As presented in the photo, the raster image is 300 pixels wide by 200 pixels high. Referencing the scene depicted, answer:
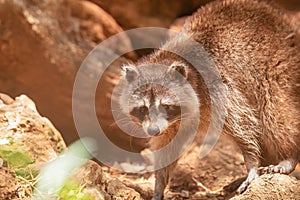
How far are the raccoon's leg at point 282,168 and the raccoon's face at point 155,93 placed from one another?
3.12 ft

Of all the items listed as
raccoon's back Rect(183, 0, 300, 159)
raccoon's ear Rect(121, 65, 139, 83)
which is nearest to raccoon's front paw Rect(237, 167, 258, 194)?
raccoon's back Rect(183, 0, 300, 159)

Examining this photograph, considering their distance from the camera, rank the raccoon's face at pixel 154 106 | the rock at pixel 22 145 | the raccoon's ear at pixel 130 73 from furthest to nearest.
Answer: the raccoon's ear at pixel 130 73 → the raccoon's face at pixel 154 106 → the rock at pixel 22 145

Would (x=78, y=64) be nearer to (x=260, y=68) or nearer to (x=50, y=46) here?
(x=50, y=46)

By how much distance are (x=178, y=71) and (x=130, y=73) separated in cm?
47

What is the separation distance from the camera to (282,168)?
16.6 ft

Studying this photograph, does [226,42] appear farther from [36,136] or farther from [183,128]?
[36,136]

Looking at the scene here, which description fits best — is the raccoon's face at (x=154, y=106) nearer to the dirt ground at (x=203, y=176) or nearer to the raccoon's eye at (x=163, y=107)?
the raccoon's eye at (x=163, y=107)

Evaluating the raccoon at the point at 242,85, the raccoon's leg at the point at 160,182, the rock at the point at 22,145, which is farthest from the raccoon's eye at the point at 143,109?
the rock at the point at 22,145

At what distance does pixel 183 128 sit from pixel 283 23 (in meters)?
1.43

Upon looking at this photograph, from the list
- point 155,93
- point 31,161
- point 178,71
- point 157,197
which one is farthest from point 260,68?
point 31,161

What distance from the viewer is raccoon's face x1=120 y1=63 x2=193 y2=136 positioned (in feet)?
17.1

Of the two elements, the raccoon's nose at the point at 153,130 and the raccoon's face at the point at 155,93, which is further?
the raccoon's face at the point at 155,93

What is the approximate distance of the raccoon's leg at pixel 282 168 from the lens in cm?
503

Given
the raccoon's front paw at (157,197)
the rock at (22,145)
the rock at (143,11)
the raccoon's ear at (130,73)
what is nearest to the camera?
the rock at (22,145)
